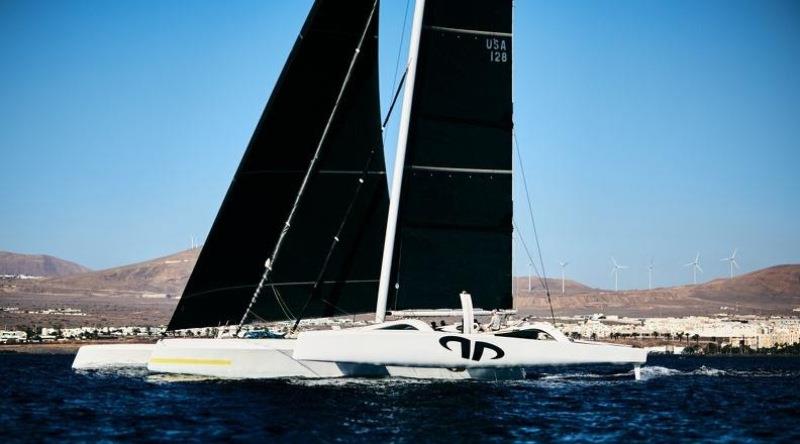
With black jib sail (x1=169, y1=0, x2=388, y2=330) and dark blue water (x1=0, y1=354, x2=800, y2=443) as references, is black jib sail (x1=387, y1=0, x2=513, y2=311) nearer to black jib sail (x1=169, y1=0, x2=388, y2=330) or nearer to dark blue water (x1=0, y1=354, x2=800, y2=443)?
black jib sail (x1=169, y1=0, x2=388, y2=330)

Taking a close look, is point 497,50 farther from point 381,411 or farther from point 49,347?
point 49,347

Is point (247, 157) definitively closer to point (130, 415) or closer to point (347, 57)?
point (347, 57)

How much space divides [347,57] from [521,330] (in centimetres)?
1146

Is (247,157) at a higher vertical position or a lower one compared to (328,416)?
higher

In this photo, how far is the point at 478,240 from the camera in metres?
38.1

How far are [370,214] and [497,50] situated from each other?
7.36 m

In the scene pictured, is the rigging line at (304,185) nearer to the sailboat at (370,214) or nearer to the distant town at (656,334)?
the sailboat at (370,214)

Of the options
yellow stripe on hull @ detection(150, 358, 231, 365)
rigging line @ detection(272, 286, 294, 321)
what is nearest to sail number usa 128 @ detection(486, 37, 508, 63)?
rigging line @ detection(272, 286, 294, 321)

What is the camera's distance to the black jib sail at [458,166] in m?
37.2

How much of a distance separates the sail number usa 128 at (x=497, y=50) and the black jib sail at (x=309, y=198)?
443 cm

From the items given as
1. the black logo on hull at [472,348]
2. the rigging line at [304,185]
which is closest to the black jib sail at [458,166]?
the black logo on hull at [472,348]

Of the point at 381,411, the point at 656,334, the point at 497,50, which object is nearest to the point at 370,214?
the point at 497,50

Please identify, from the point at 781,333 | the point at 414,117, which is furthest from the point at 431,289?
the point at 781,333

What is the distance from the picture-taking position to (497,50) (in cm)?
3816
